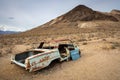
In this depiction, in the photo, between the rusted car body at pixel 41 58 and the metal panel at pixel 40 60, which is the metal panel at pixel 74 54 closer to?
the rusted car body at pixel 41 58

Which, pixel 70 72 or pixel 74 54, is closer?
pixel 70 72

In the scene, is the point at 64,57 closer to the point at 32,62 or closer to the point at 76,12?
the point at 32,62

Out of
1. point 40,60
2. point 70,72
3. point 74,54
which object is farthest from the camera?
point 74,54

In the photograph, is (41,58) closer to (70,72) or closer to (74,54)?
(70,72)

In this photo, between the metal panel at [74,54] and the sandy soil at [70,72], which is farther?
the metal panel at [74,54]

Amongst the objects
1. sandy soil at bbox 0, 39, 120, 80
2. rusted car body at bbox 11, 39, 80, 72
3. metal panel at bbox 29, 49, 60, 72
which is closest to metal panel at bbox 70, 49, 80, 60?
rusted car body at bbox 11, 39, 80, 72

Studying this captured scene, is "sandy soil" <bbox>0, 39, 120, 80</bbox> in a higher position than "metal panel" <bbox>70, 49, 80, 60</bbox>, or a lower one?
lower

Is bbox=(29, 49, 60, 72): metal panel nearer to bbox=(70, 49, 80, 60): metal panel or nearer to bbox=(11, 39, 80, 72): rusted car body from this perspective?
bbox=(11, 39, 80, 72): rusted car body

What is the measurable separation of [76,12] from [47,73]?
214ft

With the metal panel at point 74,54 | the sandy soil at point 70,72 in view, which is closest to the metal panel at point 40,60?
the sandy soil at point 70,72

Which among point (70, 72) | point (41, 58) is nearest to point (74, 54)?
point (70, 72)

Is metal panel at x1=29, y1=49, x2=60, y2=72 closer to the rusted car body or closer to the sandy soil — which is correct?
the rusted car body

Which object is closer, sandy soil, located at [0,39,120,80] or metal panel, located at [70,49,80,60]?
sandy soil, located at [0,39,120,80]

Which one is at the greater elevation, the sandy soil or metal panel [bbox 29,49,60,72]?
metal panel [bbox 29,49,60,72]
